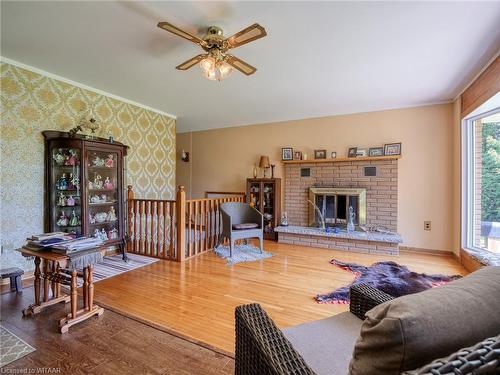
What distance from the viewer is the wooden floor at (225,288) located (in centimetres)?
204

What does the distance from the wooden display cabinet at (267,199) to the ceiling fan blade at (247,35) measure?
122 inches

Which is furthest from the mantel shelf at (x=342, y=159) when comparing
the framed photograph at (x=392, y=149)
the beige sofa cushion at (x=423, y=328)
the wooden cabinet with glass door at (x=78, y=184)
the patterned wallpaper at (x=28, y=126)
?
the beige sofa cushion at (x=423, y=328)

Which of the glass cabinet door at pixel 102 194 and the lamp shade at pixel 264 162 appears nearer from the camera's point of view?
the glass cabinet door at pixel 102 194

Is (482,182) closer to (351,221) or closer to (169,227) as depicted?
(351,221)

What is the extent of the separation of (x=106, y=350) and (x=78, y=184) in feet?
7.31

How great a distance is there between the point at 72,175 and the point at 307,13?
10.5 ft

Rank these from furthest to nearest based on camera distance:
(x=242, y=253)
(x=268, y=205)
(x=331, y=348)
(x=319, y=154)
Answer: (x=268, y=205) < (x=319, y=154) < (x=242, y=253) < (x=331, y=348)

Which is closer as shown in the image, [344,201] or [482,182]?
[482,182]

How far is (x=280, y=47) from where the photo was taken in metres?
2.42

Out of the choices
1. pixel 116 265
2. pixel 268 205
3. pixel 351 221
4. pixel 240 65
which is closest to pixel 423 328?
pixel 240 65

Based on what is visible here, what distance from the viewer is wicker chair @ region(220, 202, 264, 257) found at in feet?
12.2

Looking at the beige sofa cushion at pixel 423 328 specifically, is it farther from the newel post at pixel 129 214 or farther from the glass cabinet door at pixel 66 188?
the newel post at pixel 129 214

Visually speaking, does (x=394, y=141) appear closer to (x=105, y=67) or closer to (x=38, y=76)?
(x=105, y=67)

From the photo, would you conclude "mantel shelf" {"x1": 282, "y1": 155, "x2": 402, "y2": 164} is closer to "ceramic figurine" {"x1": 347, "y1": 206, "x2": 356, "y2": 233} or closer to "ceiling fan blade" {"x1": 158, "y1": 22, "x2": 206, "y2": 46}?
"ceramic figurine" {"x1": 347, "y1": 206, "x2": 356, "y2": 233}
